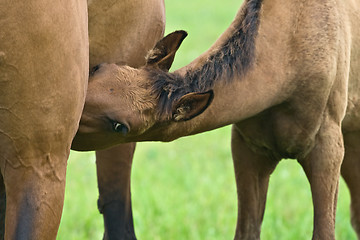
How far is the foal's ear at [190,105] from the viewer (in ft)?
13.6

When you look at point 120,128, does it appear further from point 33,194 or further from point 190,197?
point 190,197

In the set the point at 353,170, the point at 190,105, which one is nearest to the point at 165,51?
the point at 190,105

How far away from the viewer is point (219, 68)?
448 centimetres

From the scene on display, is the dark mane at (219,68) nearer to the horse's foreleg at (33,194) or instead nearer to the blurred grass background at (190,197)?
the horse's foreleg at (33,194)

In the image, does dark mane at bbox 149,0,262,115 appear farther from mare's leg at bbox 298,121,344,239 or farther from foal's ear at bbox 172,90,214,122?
mare's leg at bbox 298,121,344,239

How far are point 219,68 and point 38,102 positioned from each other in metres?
1.47

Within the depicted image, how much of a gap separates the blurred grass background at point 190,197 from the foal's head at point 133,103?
2910 millimetres

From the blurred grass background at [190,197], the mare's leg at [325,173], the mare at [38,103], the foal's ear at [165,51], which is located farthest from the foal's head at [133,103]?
the blurred grass background at [190,197]

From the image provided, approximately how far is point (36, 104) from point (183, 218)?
442 cm

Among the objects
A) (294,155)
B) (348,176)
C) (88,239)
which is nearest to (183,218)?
(88,239)

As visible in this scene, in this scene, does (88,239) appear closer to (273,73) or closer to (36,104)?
(273,73)

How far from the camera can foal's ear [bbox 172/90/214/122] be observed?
4.13 metres

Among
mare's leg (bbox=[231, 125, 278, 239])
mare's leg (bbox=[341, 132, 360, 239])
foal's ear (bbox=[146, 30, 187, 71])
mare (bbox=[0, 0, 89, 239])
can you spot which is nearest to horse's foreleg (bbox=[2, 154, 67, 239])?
mare (bbox=[0, 0, 89, 239])

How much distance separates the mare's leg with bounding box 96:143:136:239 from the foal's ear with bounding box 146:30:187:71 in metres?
0.84
